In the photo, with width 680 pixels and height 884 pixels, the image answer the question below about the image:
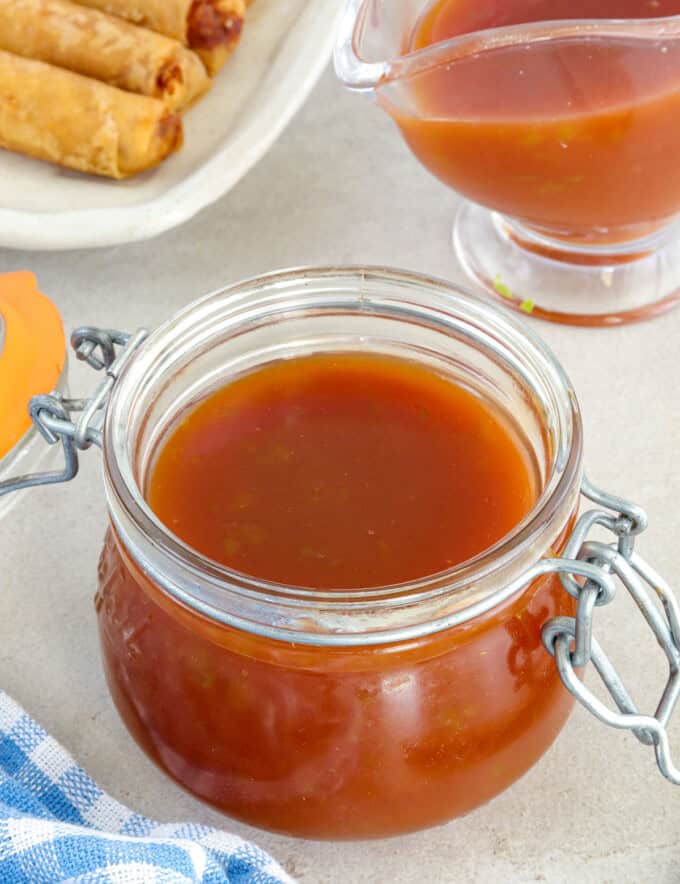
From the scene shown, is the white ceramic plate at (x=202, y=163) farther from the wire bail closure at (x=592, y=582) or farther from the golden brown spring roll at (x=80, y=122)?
the wire bail closure at (x=592, y=582)

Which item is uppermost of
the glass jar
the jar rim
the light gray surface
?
the jar rim

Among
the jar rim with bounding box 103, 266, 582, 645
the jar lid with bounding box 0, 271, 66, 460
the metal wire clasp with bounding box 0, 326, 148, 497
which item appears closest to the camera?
the jar rim with bounding box 103, 266, 582, 645

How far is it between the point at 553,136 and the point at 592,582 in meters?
0.44

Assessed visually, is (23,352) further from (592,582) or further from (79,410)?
(592,582)

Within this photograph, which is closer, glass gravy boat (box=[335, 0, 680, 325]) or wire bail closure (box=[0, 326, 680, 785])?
wire bail closure (box=[0, 326, 680, 785])

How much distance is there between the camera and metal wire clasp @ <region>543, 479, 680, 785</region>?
615 millimetres

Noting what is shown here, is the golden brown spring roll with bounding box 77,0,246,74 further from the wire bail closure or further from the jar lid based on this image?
the wire bail closure

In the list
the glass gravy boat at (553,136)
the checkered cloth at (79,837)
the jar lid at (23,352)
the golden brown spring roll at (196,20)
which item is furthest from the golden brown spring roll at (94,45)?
the checkered cloth at (79,837)

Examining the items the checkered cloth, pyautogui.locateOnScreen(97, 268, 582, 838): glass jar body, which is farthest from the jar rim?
the checkered cloth

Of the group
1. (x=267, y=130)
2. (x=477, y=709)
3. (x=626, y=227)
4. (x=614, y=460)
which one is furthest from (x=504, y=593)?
(x=267, y=130)

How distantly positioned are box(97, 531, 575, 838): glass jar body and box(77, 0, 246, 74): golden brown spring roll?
2.37 feet

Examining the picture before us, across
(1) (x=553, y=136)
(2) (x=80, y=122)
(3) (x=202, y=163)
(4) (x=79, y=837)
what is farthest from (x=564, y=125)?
(4) (x=79, y=837)

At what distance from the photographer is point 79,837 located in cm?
64

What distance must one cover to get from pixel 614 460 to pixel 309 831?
40cm
